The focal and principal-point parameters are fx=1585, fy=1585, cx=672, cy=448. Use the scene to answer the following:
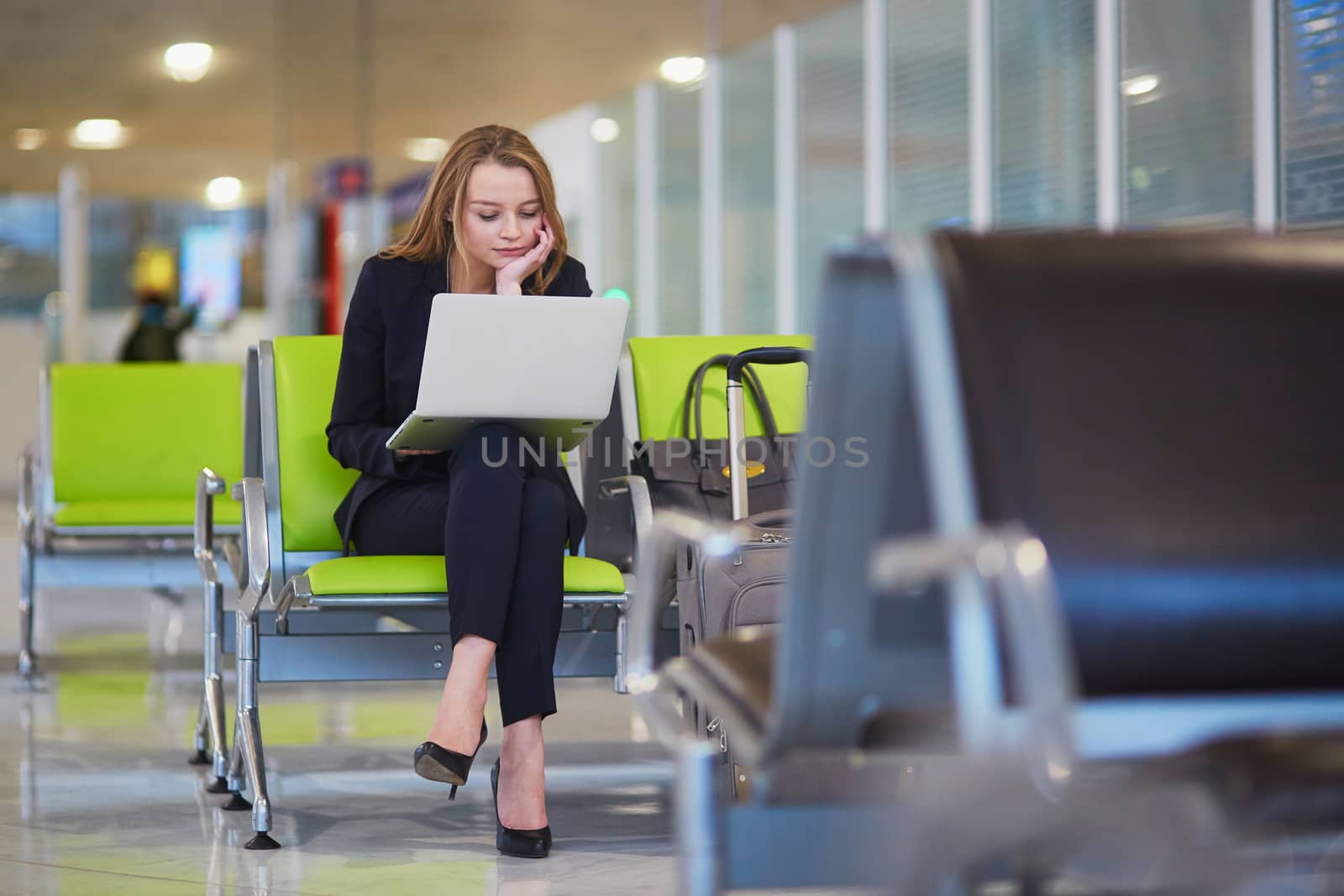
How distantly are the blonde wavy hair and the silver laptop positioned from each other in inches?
18.0

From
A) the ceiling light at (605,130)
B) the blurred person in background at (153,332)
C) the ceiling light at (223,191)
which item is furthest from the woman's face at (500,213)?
the ceiling light at (223,191)

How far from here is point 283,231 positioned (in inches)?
342

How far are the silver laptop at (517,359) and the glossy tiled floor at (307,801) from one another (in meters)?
0.71

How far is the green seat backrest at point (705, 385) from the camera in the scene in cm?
319

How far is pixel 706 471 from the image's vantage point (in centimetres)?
304

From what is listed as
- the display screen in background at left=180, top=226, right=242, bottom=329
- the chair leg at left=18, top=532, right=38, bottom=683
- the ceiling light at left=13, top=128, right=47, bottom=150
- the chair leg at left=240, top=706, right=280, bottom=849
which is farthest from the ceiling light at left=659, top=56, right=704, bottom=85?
the chair leg at left=240, top=706, right=280, bottom=849

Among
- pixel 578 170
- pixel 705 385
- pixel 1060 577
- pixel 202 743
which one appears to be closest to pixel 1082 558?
pixel 1060 577

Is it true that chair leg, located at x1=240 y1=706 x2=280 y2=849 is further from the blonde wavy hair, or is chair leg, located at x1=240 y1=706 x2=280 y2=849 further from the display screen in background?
A: the display screen in background

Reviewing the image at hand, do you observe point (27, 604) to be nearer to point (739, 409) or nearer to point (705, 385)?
point (705, 385)

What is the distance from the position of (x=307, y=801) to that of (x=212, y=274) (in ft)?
26.1

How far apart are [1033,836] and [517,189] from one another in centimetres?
196

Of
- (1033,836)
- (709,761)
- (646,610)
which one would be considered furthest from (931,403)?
(646,610)

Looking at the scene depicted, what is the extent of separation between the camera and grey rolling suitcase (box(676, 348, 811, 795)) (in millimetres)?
2434

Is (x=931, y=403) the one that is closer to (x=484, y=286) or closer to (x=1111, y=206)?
(x=484, y=286)
